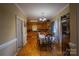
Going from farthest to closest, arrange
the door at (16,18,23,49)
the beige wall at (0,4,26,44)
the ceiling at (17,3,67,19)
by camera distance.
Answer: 1. the door at (16,18,23,49)
2. the ceiling at (17,3,67,19)
3. the beige wall at (0,4,26,44)

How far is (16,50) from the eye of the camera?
290 cm

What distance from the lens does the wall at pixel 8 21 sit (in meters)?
2.48

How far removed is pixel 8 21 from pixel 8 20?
0.02m

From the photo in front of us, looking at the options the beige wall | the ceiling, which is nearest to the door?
the beige wall

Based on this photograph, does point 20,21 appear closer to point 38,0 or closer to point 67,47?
point 38,0

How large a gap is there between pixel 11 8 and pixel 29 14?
511mm

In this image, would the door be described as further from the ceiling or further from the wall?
the ceiling

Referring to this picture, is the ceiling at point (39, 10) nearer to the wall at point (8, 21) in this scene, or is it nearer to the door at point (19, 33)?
the wall at point (8, 21)

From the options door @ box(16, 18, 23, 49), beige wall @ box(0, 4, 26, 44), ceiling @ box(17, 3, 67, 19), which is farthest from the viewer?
door @ box(16, 18, 23, 49)

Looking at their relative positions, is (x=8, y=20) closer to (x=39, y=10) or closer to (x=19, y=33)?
(x=19, y=33)

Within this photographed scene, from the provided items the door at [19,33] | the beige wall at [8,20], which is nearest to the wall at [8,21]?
the beige wall at [8,20]

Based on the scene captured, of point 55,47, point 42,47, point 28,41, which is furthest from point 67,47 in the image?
point 28,41

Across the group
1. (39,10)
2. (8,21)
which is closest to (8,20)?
(8,21)

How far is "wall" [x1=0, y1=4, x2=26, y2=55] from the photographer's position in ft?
8.13
